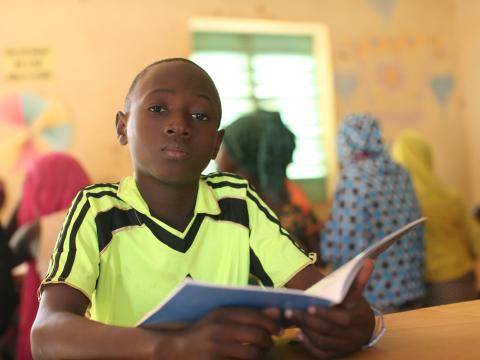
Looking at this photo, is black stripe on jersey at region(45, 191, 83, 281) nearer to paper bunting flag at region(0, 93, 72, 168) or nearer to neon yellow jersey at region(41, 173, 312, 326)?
neon yellow jersey at region(41, 173, 312, 326)

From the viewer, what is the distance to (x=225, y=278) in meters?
1.06

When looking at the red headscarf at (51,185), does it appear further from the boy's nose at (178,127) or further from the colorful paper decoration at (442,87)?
the colorful paper decoration at (442,87)

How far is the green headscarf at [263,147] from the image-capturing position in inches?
98.6

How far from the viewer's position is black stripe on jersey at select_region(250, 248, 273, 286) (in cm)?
108

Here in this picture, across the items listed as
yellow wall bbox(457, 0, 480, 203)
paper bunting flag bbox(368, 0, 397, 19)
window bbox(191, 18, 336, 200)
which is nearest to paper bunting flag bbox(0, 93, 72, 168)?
window bbox(191, 18, 336, 200)

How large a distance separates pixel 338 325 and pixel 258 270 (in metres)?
0.35

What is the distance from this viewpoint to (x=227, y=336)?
2.16 feet

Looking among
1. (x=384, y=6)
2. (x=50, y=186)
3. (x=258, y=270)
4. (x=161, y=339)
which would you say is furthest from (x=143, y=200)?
(x=384, y=6)

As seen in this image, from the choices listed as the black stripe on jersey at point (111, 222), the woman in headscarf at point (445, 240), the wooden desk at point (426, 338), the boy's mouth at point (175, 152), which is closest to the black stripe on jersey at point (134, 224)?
the black stripe on jersey at point (111, 222)

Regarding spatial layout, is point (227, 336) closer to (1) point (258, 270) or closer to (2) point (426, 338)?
(2) point (426, 338)

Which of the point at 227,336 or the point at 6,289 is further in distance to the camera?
the point at 6,289

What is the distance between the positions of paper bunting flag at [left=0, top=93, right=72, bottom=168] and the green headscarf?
1628 millimetres

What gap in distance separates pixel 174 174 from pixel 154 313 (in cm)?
36

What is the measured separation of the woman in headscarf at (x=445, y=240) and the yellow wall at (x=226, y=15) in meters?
1.81
